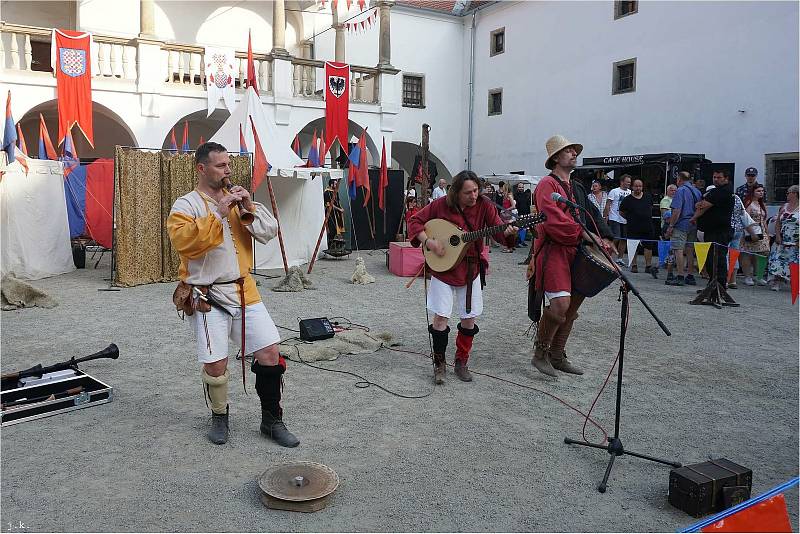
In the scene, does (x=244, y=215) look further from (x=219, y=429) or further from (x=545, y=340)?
(x=545, y=340)

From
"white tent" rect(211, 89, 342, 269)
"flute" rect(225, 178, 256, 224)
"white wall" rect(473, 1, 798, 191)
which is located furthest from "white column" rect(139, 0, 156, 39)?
"flute" rect(225, 178, 256, 224)

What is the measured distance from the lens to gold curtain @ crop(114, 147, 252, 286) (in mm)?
10016

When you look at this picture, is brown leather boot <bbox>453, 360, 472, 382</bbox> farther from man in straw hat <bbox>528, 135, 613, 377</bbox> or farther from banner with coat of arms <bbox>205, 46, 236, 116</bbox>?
banner with coat of arms <bbox>205, 46, 236, 116</bbox>

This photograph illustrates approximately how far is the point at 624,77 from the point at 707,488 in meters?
18.9

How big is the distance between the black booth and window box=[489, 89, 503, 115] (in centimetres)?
921

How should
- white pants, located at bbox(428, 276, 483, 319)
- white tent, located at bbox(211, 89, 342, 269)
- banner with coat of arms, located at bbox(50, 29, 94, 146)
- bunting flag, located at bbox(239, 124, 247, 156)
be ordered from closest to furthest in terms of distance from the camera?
white pants, located at bbox(428, 276, 483, 319)
bunting flag, located at bbox(239, 124, 247, 156)
white tent, located at bbox(211, 89, 342, 269)
banner with coat of arms, located at bbox(50, 29, 94, 146)

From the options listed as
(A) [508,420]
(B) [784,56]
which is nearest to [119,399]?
(A) [508,420]

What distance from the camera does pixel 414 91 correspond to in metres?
25.1

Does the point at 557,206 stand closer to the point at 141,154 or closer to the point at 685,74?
the point at 141,154

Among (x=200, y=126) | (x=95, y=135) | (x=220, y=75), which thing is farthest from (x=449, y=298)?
(x=95, y=135)

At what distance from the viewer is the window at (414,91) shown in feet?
81.4

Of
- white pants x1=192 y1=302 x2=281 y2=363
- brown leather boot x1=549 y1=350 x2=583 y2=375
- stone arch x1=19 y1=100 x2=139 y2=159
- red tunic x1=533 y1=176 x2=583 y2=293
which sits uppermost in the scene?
stone arch x1=19 y1=100 x2=139 y2=159

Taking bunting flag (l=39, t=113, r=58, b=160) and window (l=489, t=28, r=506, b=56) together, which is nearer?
bunting flag (l=39, t=113, r=58, b=160)

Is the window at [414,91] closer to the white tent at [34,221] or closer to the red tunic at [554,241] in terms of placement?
the white tent at [34,221]
